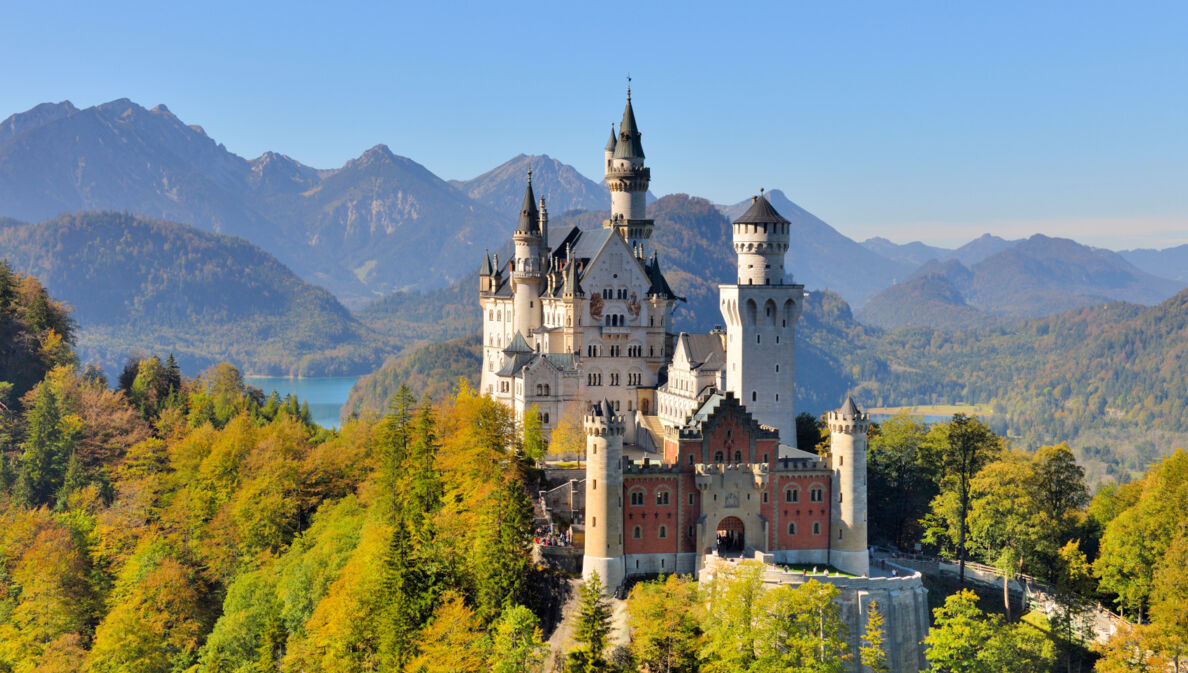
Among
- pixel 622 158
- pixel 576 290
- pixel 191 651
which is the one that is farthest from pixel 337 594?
pixel 622 158

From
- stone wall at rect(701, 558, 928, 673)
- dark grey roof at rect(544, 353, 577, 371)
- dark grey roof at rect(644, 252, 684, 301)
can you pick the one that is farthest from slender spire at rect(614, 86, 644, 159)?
stone wall at rect(701, 558, 928, 673)

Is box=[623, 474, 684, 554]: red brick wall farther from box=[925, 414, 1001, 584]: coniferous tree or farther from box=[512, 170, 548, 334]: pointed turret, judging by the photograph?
box=[512, 170, 548, 334]: pointed turret

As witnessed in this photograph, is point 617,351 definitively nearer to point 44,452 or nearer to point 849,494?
point 849,494

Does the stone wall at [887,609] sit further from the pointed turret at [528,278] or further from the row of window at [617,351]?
the pointed turret at [528,278]

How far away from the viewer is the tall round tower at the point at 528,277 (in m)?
101

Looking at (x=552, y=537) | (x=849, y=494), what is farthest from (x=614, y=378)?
(x=849, y=494)

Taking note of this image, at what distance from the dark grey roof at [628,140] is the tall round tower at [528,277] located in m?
9.61

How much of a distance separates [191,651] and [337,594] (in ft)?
54.8

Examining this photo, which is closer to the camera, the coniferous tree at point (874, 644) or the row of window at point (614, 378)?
the coniferous tree at point (874, 644)

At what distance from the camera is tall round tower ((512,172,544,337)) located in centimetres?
10075

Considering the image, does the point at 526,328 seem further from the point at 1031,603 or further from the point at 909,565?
the point at 1031,603

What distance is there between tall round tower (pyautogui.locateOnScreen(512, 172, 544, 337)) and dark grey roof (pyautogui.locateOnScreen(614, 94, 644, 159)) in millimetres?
9611

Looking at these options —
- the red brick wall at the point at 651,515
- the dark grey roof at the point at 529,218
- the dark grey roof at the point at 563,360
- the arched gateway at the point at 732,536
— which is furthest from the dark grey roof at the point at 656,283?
the red brick wall at the point at 651,515

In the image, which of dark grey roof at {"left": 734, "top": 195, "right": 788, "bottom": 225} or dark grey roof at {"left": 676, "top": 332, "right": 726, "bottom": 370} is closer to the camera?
dark grey roof at {"left": 734, "top": 195, "right": 788, "bottom": 225}
